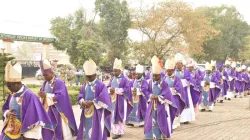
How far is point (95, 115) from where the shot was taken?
7.09 meters

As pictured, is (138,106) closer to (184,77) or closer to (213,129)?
(184,77)

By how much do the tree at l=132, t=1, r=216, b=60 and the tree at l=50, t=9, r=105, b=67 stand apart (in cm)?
468

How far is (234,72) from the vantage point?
2092 centimetres

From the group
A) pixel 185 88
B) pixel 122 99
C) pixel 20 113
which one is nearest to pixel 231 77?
pixel 185 88

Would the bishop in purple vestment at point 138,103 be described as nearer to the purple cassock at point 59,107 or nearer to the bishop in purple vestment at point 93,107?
the bishop in purple vestment at point 93,107

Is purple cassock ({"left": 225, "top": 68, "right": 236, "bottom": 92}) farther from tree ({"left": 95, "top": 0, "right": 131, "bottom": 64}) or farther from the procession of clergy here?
tree ({"left": 95, "top": 0, "right": 131, "bottom": 64})

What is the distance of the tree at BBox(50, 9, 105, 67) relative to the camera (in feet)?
111

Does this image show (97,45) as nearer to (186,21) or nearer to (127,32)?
(127,32)

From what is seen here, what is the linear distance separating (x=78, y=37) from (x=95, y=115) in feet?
102

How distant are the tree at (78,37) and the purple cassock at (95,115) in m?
26.2

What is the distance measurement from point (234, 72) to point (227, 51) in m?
35.4

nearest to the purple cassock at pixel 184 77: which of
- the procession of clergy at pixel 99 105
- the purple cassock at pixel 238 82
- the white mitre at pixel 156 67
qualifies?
the procession of clergy at pixel 99 105

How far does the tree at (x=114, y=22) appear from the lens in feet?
119

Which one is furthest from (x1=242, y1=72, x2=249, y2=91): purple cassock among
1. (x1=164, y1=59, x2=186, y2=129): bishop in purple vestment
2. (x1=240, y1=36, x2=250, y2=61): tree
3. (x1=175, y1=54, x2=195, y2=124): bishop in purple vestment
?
(x1=240, y1=36, x2=250, y2=61): tree
